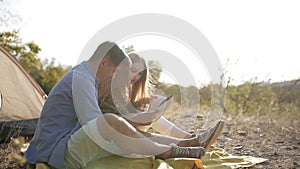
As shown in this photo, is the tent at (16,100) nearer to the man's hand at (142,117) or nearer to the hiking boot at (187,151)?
the man's hand at (142,117)

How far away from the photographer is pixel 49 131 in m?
2.33

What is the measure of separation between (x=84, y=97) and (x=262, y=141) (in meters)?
2.17

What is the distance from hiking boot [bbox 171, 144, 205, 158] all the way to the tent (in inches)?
61.3

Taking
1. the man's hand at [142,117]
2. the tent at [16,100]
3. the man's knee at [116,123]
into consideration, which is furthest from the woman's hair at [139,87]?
the tent at [16,100]

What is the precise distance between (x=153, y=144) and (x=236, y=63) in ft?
17.2

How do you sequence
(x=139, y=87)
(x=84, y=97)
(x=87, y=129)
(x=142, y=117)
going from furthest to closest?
(x=139, y=87) < (x=142, y=117) < (x=84, y=97) < (x=87, y=129)

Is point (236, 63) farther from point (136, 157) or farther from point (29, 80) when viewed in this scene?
point (136, 157)

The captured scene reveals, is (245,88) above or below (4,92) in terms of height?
above

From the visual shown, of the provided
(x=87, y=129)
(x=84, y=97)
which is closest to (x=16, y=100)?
(x=84, y=97)

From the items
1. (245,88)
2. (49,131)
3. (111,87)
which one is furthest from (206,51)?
(245,88)

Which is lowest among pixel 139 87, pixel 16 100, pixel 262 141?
pixel 16 100

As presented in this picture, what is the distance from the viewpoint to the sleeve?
220 cm

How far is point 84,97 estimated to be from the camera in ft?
7.29

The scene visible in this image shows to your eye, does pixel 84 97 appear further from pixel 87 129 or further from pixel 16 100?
pixel 16 100
